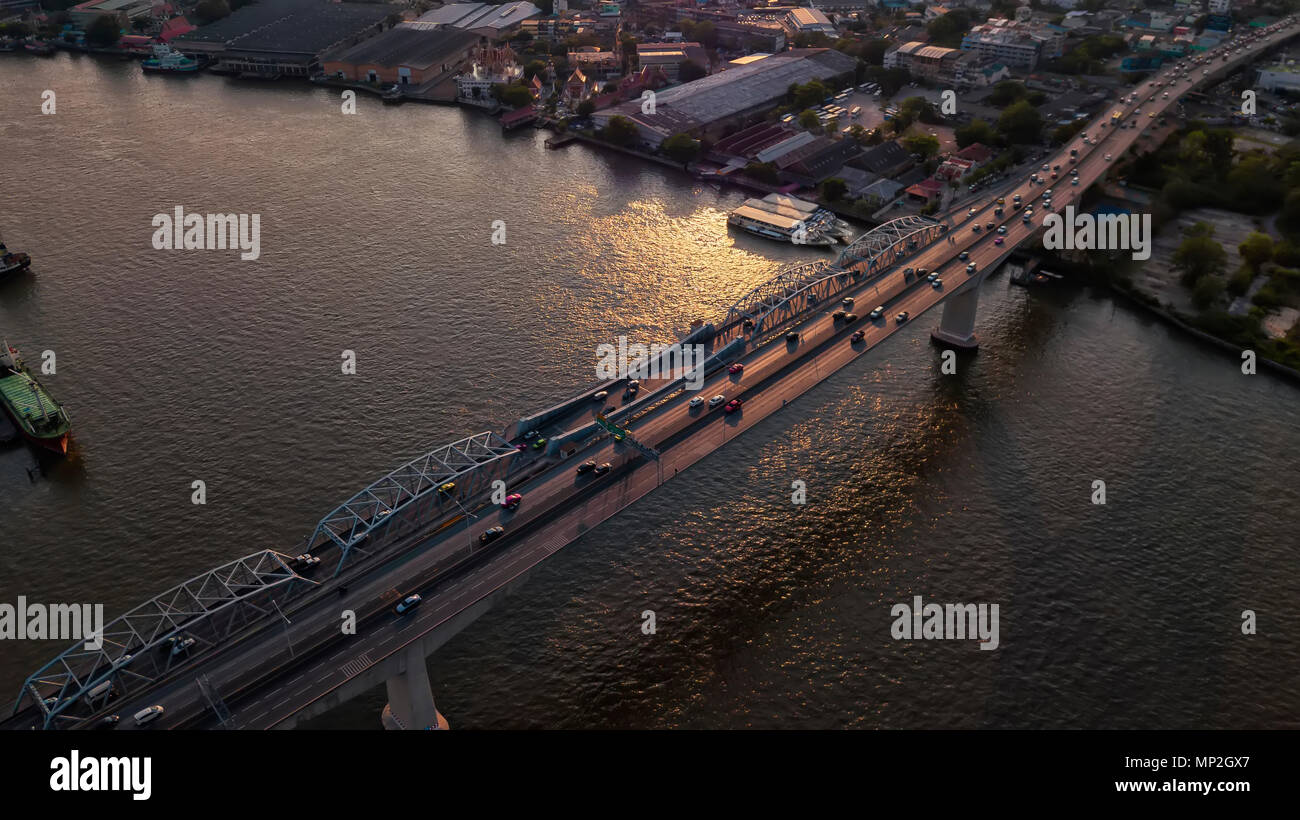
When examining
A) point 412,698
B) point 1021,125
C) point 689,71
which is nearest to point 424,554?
point 412,698

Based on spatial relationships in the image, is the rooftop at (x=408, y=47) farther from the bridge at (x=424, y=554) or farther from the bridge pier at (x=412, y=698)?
the bridge pier at (x=412, y=698)

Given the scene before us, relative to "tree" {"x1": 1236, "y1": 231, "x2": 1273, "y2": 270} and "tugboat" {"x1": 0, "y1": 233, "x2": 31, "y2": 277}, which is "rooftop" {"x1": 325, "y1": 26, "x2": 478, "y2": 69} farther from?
"tree" {"x1": 1236, "y1": 231, "x2": 1273, "y2": 270}

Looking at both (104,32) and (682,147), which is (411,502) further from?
(104,32)

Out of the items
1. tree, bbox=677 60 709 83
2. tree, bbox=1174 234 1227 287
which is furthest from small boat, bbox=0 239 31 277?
tree, bbox=1174 234 1227 287

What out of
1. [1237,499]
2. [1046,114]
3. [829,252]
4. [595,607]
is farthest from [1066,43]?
[595,607]

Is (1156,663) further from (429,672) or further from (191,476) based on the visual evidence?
(191,476)
